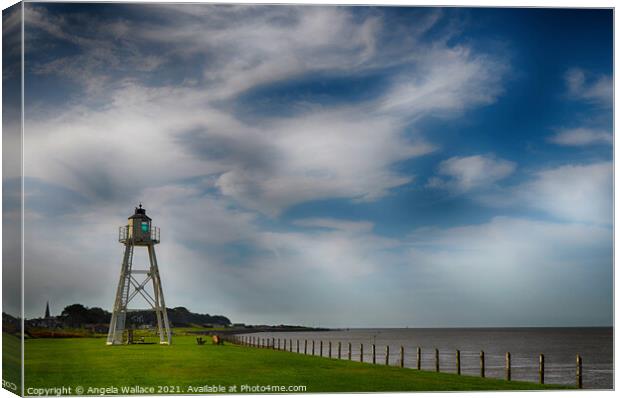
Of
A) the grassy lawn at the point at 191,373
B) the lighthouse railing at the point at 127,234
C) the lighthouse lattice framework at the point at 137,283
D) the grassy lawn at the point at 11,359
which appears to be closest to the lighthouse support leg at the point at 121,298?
the lighthouse lattice framework at the point at 137,283

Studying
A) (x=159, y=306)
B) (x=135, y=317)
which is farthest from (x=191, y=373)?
(x=135, y=317)

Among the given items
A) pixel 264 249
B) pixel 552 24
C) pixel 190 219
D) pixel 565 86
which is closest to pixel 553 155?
pixel 565 86

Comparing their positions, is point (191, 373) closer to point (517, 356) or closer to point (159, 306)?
point (159, 306)

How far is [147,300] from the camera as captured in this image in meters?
16.5

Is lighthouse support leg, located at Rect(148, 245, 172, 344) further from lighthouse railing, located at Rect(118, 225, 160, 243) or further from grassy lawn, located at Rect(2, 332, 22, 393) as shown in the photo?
grassy lawn, located at Rect(2, 332, 22, 393)

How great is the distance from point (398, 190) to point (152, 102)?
4.71m

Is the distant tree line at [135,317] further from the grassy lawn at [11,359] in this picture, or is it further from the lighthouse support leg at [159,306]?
the grassy lawn at [11,359]

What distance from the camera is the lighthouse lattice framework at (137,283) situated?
14602mm

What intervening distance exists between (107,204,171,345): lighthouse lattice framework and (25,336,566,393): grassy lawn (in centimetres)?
78

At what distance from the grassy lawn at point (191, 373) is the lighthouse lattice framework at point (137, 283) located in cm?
78

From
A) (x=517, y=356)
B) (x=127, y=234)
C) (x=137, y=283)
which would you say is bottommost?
(x=517, y=356)

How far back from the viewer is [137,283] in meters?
16.3

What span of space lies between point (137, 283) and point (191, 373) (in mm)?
3094

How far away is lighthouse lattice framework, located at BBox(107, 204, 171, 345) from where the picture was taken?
47.9ft
